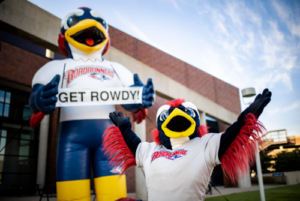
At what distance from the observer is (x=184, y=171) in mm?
1698

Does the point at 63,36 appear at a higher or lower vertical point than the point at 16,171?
higher

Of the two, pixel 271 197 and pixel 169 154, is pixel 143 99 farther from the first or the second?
pixel 271 197

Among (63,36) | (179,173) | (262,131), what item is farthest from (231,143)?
(63,36)

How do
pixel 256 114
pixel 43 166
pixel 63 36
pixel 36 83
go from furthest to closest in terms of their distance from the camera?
pixel 43 166
pixel 63 36
pixel 36 83
pixel 256 114

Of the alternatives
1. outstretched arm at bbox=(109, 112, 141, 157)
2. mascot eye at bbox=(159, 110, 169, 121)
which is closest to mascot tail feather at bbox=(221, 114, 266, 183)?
mascot eye at bbox=(159, 110, 169, 121)

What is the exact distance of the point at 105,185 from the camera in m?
2.65

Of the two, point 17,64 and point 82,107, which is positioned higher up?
point 17,64

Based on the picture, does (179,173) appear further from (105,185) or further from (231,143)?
(105,185)

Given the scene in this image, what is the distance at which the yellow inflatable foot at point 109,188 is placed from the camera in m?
2.62

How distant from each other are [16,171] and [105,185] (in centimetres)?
822

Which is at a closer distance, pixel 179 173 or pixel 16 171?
pixel 179 173

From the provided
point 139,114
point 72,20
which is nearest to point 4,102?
point 72,20

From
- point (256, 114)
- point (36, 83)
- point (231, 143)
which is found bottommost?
point (231, 143)

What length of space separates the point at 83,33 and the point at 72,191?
6.27 ft
